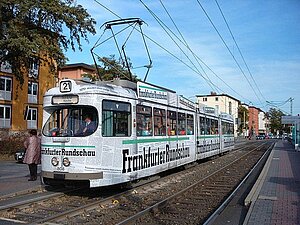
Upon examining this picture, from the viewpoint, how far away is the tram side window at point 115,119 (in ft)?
31.2

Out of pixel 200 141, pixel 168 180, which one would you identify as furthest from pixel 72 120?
pixel 200 141

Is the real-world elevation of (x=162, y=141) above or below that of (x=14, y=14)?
below

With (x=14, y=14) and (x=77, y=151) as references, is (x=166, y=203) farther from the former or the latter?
(x=14, y=14)

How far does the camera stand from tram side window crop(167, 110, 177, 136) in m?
13.5

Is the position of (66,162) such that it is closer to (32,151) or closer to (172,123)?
(32,151)

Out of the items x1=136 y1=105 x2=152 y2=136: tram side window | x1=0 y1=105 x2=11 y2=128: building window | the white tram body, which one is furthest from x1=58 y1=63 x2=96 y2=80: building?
x1=136 y1=105 x2=152 y2=136: tram side window

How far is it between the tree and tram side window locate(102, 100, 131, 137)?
577 inches

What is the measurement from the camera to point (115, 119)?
9852mm

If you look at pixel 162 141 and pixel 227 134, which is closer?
pixel 162 141

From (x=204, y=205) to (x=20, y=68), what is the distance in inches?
809

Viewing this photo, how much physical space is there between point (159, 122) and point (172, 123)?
1.46 m

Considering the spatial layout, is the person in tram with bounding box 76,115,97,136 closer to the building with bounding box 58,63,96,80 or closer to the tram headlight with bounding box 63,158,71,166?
the tram headlight with bounding box 63,158,71,166

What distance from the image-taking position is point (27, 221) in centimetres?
738

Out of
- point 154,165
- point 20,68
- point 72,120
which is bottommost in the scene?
point 154,165
